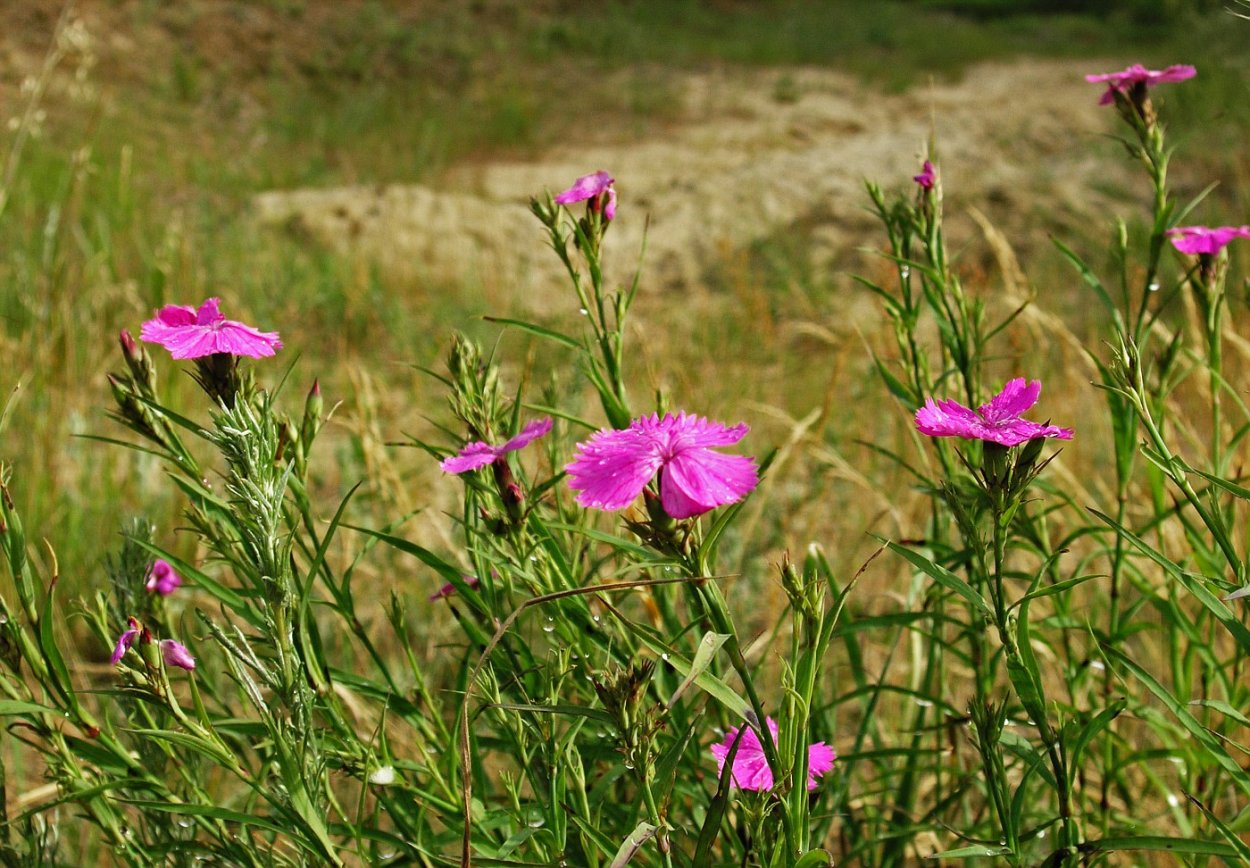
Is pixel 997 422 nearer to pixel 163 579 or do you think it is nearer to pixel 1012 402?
pixel 1012 402

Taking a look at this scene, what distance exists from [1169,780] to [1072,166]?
6105 mm

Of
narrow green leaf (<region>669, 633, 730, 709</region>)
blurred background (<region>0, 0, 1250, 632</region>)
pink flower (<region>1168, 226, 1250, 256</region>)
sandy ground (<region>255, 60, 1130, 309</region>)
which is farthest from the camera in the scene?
sandy ground (<region>255, 60, 1130, 309</region>)

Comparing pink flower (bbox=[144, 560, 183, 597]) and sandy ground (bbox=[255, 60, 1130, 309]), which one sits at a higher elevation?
sandy ground (bbox=[255, 60, 1130, 309])

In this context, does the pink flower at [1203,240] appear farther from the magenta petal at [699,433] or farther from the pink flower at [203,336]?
the pink flower at [203,336]

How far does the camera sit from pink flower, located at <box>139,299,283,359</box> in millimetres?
862

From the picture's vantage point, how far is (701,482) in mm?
698

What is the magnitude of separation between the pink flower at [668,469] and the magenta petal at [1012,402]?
7.5 inches

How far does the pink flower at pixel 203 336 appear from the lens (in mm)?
862

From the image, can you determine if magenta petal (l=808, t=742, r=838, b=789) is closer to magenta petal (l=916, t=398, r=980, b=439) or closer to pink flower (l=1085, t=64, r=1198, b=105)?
magenta petal (l=916, t=398, r=980, b=439)

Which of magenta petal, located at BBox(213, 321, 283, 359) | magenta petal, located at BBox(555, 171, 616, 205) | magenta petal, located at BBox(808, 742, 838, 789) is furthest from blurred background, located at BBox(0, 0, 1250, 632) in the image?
magenta petal, located at BBox(808, 742, 838, 789)

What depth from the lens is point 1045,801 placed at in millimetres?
1705

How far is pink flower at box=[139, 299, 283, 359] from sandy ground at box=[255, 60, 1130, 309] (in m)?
3.96

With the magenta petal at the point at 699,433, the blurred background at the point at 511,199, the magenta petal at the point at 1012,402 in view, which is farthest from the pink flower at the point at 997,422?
the blurred background at the point at 511,199

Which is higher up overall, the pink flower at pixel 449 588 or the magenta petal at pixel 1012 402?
the magenta petal at pixel 1012 402
